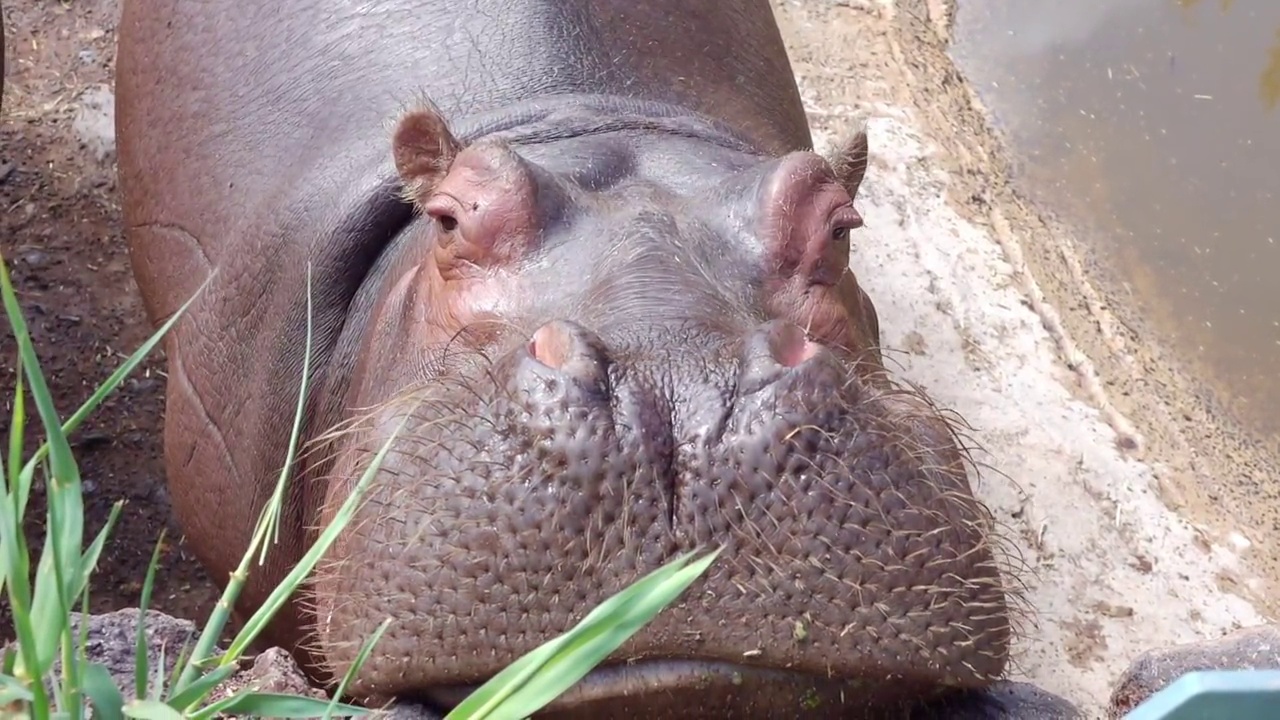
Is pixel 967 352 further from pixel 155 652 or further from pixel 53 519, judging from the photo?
pixel 53 519

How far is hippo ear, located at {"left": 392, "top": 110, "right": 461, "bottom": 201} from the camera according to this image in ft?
7.16

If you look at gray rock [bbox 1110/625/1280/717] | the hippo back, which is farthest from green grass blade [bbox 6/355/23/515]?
gray rock [bbox 1110/625/1280/717]

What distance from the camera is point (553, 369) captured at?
63.1 inches

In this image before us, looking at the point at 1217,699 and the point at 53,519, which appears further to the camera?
the point at 1217,699

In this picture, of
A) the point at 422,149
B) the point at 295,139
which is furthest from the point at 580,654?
the point at 295,139

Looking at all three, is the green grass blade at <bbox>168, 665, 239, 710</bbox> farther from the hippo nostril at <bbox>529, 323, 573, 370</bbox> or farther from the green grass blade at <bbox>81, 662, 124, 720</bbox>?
the hippo nostril at <bbox>529, 323, 573, 370</bbox>

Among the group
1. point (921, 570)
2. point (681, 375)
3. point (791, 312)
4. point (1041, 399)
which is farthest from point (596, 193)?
point (1041, 399)

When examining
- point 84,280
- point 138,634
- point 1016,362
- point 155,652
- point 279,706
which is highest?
point 138,634

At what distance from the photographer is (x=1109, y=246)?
5039 millimetres

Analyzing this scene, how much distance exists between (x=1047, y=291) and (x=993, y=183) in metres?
0.56

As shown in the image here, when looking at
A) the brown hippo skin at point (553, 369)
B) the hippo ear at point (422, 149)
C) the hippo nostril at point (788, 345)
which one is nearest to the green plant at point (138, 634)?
the brown hippo skin at point (553, 369)

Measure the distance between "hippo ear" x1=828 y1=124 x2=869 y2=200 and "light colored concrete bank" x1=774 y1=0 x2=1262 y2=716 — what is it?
849 millimetres

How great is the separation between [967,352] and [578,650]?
3523 millimetres

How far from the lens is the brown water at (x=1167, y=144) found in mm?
4840
